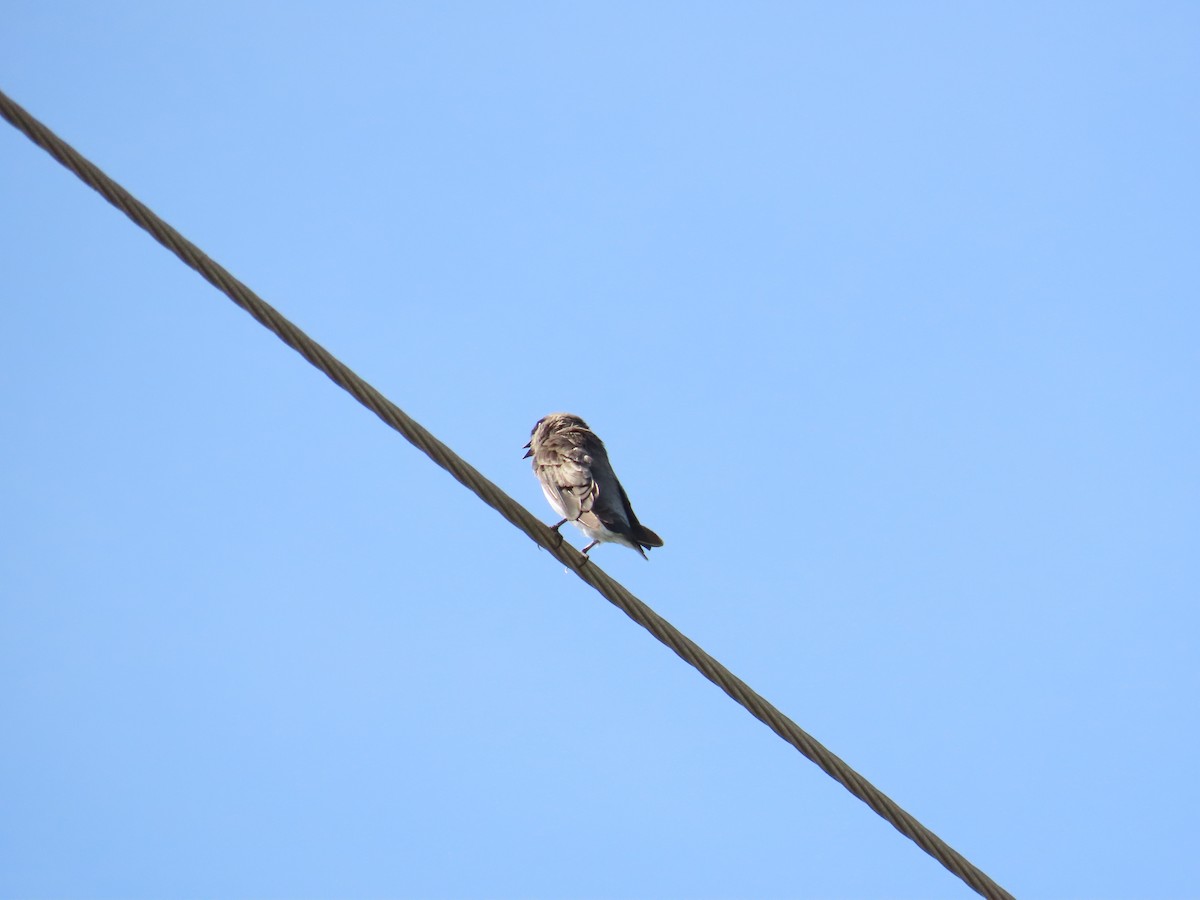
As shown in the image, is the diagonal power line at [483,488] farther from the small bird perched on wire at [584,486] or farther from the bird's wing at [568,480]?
the bird's wing at [568,480]

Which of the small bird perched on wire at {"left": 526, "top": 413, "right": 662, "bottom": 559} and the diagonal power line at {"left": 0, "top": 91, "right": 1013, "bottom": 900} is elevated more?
the small bird perched on wire at {"left": 526, "top": 413, "right": 662, "bottom": 559}

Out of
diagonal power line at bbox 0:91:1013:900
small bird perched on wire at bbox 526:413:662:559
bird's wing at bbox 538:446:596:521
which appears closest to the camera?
diagonal power line at bbox 0:91:1013:900

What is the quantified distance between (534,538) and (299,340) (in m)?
1.63

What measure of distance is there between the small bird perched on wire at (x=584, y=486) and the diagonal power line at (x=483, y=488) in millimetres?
2522

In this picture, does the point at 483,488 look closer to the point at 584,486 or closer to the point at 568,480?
the point at 584,486

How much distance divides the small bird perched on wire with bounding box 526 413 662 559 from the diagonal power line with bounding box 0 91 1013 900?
8.28 ft

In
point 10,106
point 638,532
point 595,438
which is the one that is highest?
point 595,438

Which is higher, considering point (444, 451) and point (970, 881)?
point (444, 451)

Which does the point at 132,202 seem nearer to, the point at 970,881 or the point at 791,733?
the point at 791,733

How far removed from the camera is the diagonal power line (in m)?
4.89

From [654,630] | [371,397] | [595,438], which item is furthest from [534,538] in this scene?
[595,438]

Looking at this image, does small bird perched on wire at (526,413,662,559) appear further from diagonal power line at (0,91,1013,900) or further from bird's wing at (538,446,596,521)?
diagonal power line at (0,91,1013,900)

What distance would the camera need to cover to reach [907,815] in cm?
560

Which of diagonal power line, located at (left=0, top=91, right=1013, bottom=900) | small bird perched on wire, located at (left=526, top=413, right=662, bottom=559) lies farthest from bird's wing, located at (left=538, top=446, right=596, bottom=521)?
diagonal power line, located at (left=0, top=91, right=1013, bottom=900)
